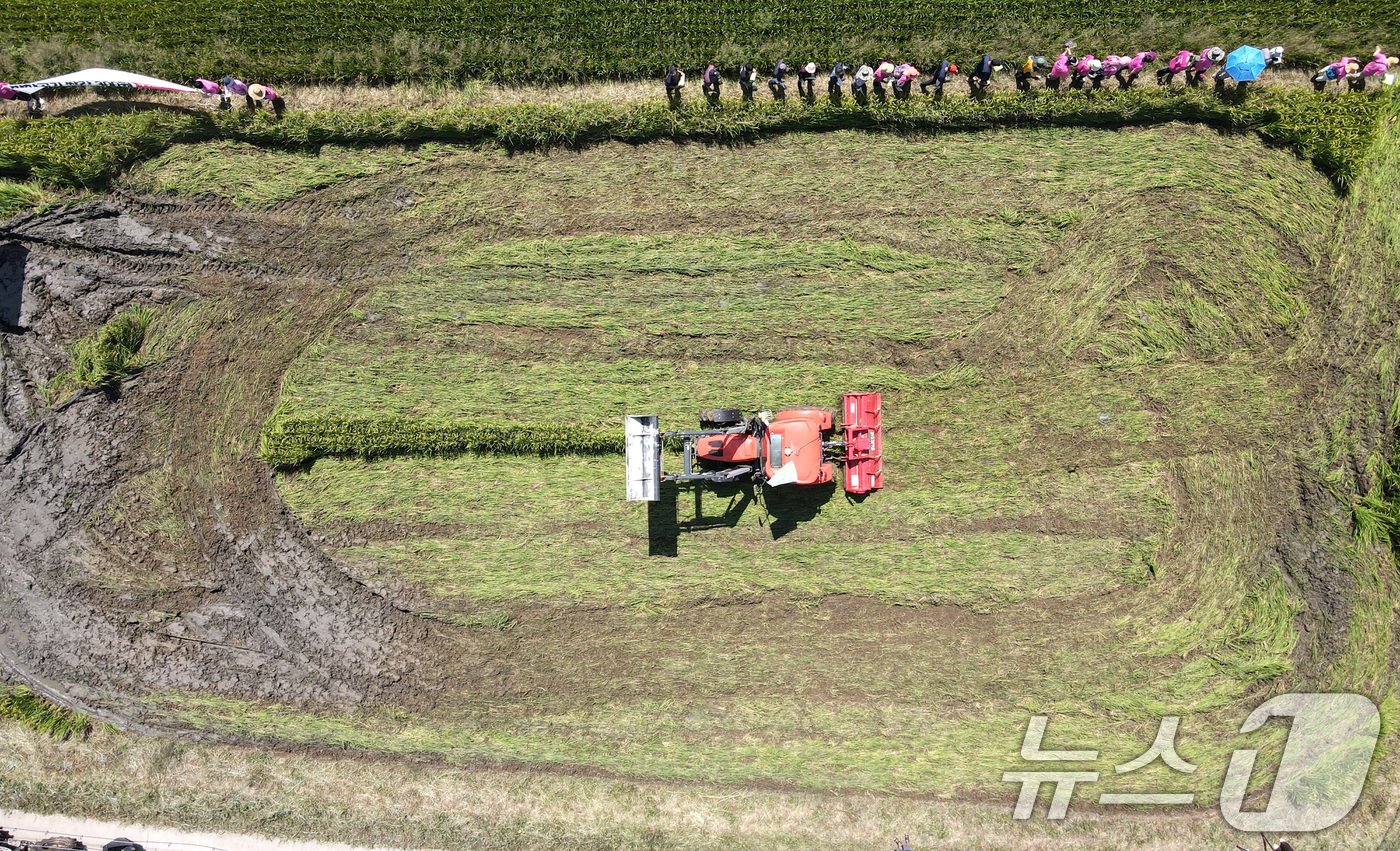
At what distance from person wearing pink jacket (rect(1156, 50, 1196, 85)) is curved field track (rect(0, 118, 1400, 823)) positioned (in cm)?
95

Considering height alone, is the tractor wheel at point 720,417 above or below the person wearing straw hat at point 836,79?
below

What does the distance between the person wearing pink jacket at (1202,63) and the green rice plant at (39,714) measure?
18496mm

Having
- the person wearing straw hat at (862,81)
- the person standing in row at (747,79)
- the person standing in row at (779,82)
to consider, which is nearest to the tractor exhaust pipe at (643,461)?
the person standing in row at (747,79)

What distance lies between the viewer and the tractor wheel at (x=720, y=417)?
9.31 m

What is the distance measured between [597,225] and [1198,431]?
9.14m

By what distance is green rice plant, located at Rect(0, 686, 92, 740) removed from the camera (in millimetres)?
9672

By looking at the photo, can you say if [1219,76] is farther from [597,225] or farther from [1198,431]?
[597,225]

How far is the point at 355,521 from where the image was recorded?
9812 millimetres

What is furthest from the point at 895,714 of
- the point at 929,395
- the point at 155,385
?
the point at 155,385

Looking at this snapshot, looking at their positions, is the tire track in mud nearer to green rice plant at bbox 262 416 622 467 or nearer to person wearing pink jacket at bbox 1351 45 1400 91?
green rice plant at bbox 262 416 622 467

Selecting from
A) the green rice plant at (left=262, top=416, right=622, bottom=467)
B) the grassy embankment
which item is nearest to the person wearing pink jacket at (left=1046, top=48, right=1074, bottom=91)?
the grassy embankment

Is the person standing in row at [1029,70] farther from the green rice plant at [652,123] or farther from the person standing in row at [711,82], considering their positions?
the person standing in row at [711,82]

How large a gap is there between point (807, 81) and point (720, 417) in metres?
5.12

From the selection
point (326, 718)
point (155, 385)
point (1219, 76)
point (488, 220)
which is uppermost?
point (1219, 76)
